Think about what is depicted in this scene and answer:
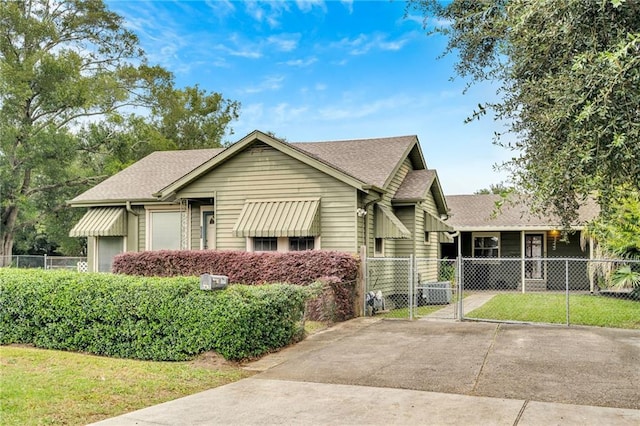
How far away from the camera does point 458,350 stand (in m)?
8.51

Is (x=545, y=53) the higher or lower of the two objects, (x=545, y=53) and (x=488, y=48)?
the lower

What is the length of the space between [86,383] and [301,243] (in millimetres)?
8021

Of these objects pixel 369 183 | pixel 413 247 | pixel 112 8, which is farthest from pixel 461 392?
pixel 112 8

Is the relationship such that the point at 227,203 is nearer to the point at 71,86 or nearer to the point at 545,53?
the point at 545,53

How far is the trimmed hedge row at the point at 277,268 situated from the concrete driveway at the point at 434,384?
1.79 meters

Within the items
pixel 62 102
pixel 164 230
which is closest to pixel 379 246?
pixel 164 230

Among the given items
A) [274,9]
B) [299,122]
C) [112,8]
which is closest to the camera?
[274,9]

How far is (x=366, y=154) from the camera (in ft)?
55.1

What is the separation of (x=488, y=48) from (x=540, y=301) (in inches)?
400

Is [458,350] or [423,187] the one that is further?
[423,187]

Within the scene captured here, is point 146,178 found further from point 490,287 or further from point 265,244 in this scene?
point 490,287

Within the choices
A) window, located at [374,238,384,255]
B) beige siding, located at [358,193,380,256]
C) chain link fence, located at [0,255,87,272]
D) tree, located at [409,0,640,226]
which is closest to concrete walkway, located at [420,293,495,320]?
window, located at [374,238,384,255]

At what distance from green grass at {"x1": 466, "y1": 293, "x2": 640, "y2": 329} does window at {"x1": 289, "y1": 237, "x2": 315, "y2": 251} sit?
426 cm

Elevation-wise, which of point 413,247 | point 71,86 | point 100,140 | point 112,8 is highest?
point 112,8
